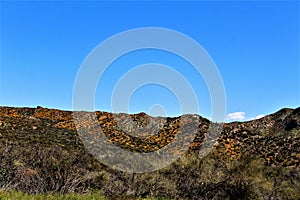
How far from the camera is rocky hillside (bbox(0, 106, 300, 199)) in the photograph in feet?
47.8

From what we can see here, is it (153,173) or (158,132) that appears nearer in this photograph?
(153,173)

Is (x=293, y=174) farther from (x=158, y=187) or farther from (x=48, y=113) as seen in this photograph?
(x=48, y=113)

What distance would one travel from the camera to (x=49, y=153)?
17.0m

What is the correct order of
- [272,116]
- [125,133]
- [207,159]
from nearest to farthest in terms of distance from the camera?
1. [207,159]
2. [125,133]
3. [272,116]

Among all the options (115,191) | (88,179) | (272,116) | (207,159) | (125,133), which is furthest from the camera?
→ (272,116)

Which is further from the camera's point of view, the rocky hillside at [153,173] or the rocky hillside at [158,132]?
the rocky hillside at [158,132]

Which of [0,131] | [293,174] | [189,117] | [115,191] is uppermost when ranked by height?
[189,117]

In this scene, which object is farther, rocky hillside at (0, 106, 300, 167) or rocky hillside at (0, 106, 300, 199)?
rocky hillside at (0, 106, 300, 167)

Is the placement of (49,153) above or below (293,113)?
below

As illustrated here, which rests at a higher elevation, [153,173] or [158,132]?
[158,132]

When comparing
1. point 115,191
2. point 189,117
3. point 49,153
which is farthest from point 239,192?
point 189,117

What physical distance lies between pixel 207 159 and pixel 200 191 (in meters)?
3.93

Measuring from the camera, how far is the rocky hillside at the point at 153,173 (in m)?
14.6

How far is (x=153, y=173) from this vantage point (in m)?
19.1
